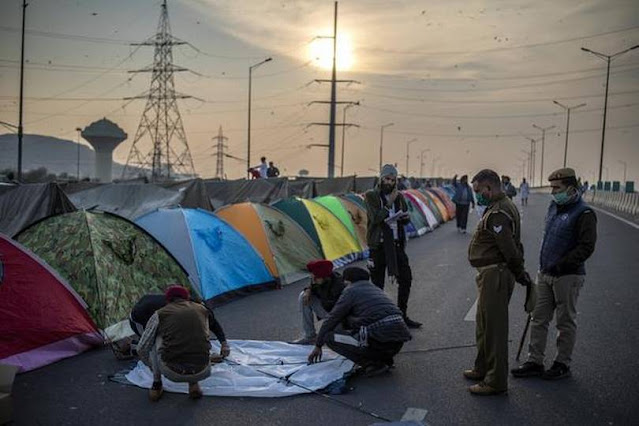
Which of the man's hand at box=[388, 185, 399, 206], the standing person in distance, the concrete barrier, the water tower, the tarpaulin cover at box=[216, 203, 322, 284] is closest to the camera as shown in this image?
the man's hand at box=[388, 185, 399, 206]

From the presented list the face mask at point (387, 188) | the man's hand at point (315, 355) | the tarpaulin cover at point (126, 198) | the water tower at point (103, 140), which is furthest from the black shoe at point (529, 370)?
the water tower at point (103, 140)

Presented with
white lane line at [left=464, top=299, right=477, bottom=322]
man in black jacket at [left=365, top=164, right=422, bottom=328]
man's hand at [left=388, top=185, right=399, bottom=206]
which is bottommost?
white lane line at [left=464, top=299, right=477, bottom=322]

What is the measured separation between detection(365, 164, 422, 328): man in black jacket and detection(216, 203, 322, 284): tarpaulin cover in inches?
142

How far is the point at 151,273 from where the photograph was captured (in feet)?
27.9

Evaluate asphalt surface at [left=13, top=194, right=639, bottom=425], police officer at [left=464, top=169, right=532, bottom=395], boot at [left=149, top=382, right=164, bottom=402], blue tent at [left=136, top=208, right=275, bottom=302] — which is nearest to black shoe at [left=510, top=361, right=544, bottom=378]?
asphalt surface at [left=13, top=194, right=639, bottom=425]

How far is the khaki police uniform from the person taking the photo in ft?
18.4

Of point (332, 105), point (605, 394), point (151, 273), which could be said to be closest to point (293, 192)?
point (151, 273)

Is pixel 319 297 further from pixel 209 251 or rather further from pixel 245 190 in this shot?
pixel 245 190

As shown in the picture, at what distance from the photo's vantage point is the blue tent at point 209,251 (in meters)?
9.70

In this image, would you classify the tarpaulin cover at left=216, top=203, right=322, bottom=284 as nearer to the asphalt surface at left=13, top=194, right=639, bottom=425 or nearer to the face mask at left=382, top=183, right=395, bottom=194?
the asphalt surface at left=13, top=194, right=639, bottom=425

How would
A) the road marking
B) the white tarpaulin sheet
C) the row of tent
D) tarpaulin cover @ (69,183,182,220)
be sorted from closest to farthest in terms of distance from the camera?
the road marking < the white tarpaulin sheet < the row of tent < tarpaulin cover @ (69,183,182,220)

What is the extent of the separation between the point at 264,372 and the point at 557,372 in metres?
2.82

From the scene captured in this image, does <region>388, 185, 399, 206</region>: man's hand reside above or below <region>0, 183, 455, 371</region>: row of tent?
above

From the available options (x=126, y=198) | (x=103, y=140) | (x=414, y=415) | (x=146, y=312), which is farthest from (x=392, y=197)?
(x=103, y=140)
